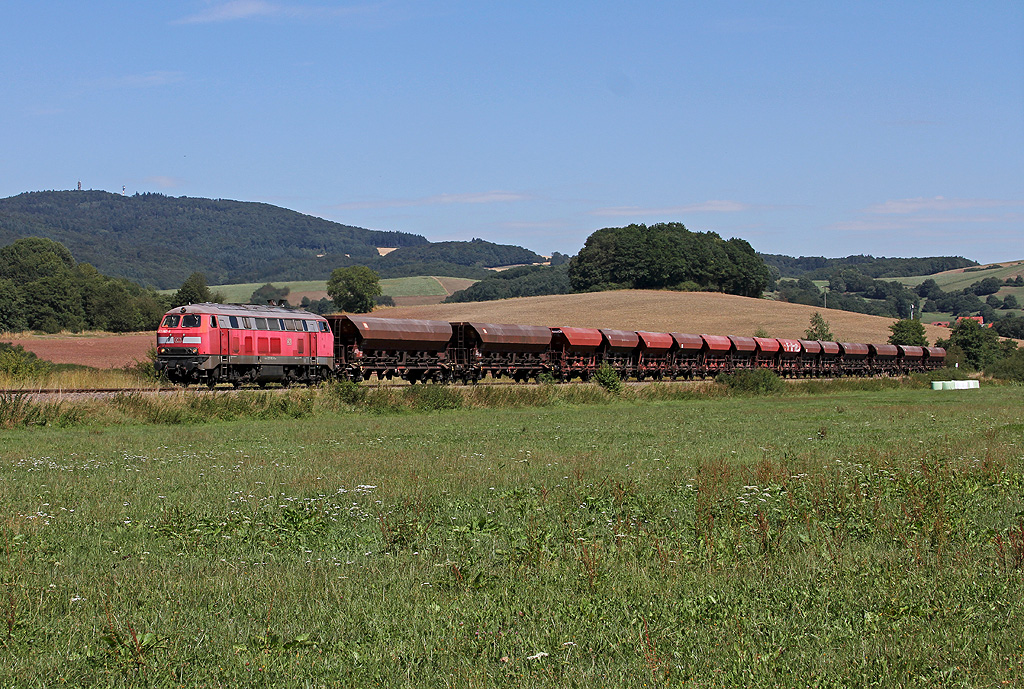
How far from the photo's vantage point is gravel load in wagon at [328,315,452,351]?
151 feet

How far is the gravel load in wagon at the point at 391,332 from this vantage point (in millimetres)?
45875

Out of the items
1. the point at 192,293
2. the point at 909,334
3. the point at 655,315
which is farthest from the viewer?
the point at 655,315

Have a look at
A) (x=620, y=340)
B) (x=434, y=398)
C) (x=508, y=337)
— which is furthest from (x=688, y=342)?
(x=434, y=398)

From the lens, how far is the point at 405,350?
47875mm

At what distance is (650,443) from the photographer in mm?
21406

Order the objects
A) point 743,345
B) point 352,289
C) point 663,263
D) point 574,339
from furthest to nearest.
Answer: point 663,263 < point 352,289 < point 743,345 < point 574,339

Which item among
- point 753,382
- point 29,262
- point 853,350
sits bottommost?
point 753,382

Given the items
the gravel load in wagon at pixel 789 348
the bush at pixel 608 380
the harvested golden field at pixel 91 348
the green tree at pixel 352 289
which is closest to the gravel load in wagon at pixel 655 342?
the gravel load in wagon at pixel 789 348

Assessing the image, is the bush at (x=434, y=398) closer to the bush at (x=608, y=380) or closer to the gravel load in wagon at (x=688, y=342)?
the bush at (x=608, y=380)

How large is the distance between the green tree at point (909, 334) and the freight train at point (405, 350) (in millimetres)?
32877

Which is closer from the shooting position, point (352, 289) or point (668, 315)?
point (668, 315)

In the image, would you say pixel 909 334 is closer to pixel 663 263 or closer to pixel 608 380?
pixel 663 263

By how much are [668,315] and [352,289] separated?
51215mm

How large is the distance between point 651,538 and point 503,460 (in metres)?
7.32
